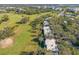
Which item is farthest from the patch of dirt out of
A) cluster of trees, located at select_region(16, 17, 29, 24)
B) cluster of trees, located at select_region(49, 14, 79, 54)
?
→ cluster of trees, located at select_region(49, 14, 79, 54)

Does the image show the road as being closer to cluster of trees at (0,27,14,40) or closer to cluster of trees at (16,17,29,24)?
cluster of trees at (16,17,29,24)

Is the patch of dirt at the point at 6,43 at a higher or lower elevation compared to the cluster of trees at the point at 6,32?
lower

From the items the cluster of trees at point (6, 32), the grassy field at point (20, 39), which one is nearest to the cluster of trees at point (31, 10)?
the grassy field at point (20, 39)

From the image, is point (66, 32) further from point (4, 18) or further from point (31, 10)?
point (4, 18)

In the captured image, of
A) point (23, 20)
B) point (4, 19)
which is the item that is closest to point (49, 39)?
point (23, 20)

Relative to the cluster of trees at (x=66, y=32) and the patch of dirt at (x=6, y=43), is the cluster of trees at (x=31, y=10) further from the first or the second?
the patch of dirt at (x=6, y=43)

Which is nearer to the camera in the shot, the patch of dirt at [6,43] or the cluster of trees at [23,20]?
the patch of dirt at [6,43]

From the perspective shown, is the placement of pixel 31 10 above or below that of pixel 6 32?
above

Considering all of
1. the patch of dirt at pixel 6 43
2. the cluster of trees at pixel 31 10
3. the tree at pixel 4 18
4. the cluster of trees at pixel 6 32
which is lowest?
the patch of dirt at pixel 6 43
